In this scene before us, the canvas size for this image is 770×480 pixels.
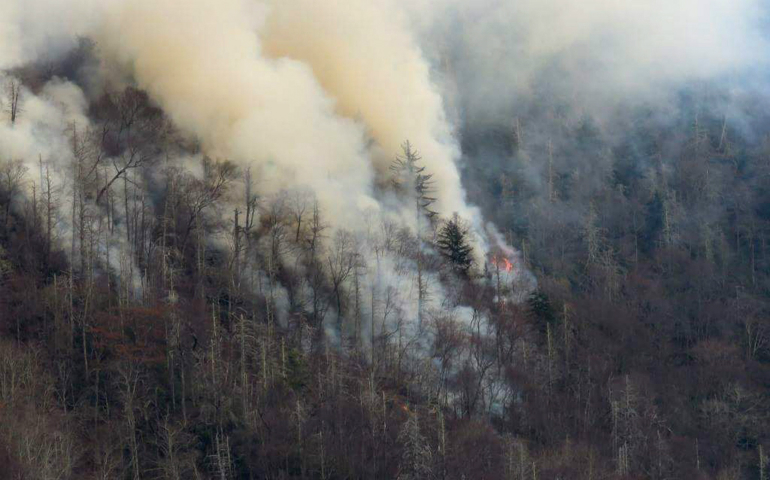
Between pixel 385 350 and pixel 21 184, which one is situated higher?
pixel 21 184

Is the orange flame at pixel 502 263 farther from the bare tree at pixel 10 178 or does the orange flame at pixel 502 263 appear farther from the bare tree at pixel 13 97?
the bare tree at pixel 13 97

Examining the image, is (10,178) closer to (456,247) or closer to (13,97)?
(13,97)

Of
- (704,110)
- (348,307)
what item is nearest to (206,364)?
(348,307)

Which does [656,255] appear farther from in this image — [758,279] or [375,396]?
[375,396]

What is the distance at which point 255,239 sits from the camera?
6719 centimetres

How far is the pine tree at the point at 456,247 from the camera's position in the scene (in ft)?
227

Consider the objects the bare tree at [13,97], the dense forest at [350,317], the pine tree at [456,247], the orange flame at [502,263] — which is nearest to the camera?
the dense forest at [350,317]

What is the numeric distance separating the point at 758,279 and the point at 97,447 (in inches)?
1924

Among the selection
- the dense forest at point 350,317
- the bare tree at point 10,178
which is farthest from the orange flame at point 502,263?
the bare tree at point 10,178

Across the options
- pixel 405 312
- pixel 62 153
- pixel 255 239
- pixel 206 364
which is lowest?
pixel 206 364

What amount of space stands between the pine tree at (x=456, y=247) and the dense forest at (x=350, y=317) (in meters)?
0.17

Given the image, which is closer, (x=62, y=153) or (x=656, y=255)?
(x=62, y=153)

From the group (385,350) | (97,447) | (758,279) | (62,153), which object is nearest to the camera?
(97,447)

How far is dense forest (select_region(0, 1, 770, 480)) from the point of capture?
170 feet
